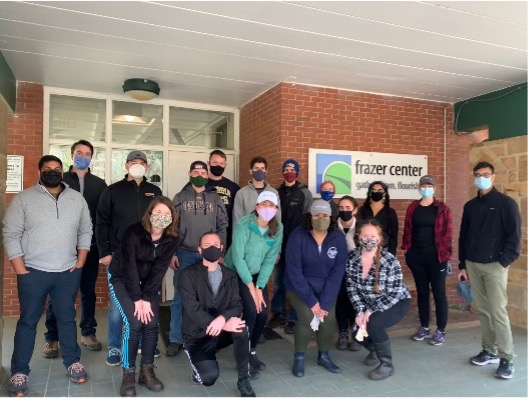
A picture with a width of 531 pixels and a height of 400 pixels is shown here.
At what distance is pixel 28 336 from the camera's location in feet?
11.1

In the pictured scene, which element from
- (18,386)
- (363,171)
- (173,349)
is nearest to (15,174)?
(18,386)

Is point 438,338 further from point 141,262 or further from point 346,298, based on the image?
point 141,262

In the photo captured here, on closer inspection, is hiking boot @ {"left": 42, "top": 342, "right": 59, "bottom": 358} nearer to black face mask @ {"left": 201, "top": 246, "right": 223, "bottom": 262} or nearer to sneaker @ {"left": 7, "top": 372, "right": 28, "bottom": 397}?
sneaker @ {"left": 7, "top": 372, "right": 28, "bottom": 397}

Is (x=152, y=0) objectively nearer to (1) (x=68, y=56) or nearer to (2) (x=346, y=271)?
(1) (x=68, y=56)

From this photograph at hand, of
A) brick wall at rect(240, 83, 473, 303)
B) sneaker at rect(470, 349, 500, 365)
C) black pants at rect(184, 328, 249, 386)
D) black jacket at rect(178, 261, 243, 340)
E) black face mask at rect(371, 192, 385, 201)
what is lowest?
sneaker at rect(470, 349, 500, 365)

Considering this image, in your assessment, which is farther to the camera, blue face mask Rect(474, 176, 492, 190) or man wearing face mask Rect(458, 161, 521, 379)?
blue face mask Rect(474, 176, 492, 190)

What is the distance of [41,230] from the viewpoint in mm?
3357

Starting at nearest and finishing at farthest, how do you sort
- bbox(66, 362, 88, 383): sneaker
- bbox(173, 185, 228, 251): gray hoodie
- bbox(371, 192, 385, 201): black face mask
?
bbox(66, 362, 88, 383): sneaker → bbox(173, 185, 228, 251): gray hoodie → bbox(371, 192, 385, 201): black face mask

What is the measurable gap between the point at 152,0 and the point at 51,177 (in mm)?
1630

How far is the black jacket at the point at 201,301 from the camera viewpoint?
340cm

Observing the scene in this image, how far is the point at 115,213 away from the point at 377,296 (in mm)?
2559

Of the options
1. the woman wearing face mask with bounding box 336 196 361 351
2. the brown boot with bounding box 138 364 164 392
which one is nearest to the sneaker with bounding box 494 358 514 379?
the woman wearing face mask with bounding box 336 196 361 351

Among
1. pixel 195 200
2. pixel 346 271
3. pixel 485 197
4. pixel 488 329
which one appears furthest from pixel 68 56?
pixel 488 329

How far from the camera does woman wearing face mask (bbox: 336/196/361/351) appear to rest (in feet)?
14.4
